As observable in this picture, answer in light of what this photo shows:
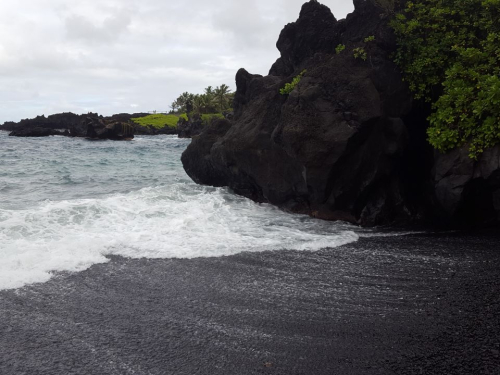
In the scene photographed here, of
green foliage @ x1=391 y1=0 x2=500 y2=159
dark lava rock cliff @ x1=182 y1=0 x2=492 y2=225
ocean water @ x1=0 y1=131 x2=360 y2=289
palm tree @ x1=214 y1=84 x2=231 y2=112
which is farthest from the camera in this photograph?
palm tree @ x1=214 y1=84 x2=231 y2=112

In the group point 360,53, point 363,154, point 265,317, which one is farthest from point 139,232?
point 360,53

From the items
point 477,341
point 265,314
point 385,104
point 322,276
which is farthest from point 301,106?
point 477,341

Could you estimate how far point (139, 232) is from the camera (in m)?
10.9

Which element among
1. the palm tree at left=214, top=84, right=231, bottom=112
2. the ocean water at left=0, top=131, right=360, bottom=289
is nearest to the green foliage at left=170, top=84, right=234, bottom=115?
the palm tree at left=214, top=84, right=231, bottom=112

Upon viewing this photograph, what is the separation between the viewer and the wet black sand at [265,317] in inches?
206

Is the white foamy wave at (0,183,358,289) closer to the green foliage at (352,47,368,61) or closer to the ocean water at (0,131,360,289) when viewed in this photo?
the ocean water at (0,131,360,289)

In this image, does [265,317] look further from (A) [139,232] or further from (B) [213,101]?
(B) [213,101]

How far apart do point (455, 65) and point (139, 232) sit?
367 inches

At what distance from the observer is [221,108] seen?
9425 centimetres

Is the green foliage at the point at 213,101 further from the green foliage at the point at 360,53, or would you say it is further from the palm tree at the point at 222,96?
the green foliage at the point at 360,53

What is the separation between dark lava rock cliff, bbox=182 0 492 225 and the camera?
10.9 m

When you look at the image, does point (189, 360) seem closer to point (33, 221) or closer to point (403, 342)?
point (403, 342)

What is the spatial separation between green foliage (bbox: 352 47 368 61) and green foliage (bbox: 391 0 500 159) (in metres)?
0.93

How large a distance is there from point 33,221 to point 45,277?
4283mm
